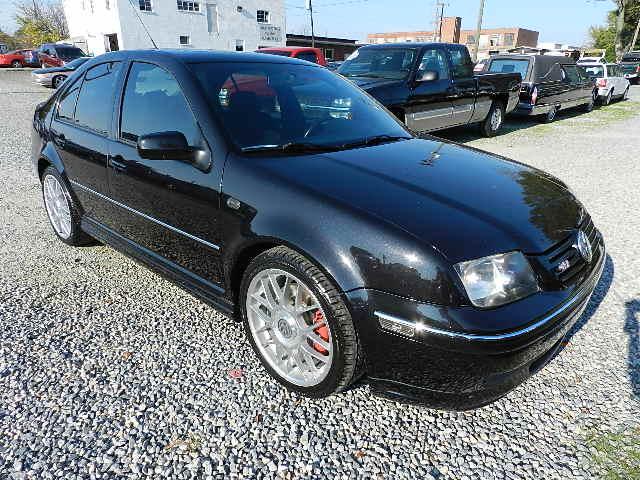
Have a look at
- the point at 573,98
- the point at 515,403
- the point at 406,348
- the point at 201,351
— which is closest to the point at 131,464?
the point at 201,351

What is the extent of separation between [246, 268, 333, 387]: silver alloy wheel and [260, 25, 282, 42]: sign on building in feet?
125

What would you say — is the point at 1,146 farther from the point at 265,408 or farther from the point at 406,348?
the point at 406,348

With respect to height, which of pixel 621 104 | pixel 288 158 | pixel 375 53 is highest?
pixel 375 53

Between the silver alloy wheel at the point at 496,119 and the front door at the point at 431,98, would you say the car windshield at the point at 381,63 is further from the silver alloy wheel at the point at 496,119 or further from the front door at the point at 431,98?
the silver alloy wheel at the point at 496,119

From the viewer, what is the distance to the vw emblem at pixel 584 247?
7.29ft

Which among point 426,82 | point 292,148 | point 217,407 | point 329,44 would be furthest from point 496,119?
point 329,44

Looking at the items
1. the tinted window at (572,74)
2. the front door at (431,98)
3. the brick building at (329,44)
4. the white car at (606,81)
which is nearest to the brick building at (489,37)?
the brick building at (329,44)

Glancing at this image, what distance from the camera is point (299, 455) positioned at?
1.92 meters

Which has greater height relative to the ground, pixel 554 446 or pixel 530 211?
pixel 530 211

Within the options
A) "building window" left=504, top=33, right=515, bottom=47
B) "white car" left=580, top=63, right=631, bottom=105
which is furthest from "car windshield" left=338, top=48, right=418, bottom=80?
"building window" left=504, top=33, right=515, bottom=47

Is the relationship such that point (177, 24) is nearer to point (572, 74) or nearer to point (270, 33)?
point (270, 33)

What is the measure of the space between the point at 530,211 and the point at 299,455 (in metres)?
1.55

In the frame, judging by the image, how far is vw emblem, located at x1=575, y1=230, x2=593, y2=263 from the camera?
2.22 m

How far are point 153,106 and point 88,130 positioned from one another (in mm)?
831
